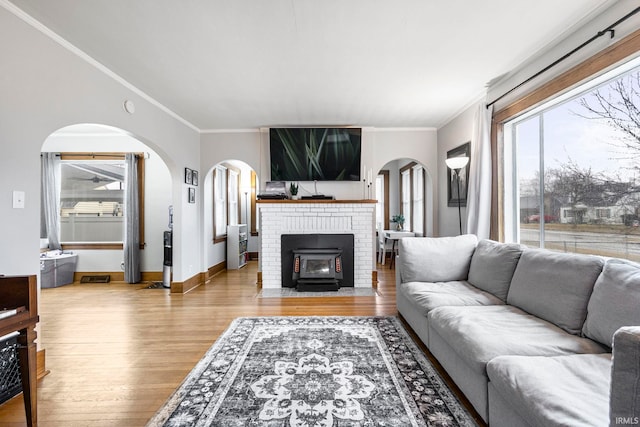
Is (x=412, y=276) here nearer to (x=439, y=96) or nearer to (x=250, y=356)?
(x=250, y=356)

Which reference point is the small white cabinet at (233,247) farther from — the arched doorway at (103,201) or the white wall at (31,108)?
the white wall at (31,108)

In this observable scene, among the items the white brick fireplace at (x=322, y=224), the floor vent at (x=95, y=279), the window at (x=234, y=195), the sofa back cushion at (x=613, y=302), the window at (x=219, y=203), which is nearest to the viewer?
the sofa back cushion at (x=613, y=302)

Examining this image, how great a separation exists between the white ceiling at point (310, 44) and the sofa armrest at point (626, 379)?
2131mm

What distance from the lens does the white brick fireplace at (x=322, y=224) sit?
15.5 feet

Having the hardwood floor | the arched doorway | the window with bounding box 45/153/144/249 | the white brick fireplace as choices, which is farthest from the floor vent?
the white brick fireplace

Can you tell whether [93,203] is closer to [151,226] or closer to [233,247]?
[151,226]

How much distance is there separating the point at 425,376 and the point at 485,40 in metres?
2.71

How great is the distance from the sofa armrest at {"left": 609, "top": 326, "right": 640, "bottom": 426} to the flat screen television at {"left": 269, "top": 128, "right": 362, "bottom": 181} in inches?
165

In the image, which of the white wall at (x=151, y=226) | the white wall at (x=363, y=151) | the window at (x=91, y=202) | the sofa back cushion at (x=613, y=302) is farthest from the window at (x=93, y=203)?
the sofa back cushion at (x=613, y=302)

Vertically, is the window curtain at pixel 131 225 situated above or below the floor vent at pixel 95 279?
above

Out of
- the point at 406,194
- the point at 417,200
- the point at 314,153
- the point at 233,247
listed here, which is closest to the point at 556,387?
the point at 314,153

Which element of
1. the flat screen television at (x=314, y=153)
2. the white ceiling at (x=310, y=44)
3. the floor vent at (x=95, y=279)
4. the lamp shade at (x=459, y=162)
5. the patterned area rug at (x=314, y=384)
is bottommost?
the patterned area rug at (x=314, y=384)

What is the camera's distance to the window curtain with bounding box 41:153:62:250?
5.04 metres

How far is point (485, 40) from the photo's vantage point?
2461 mm
